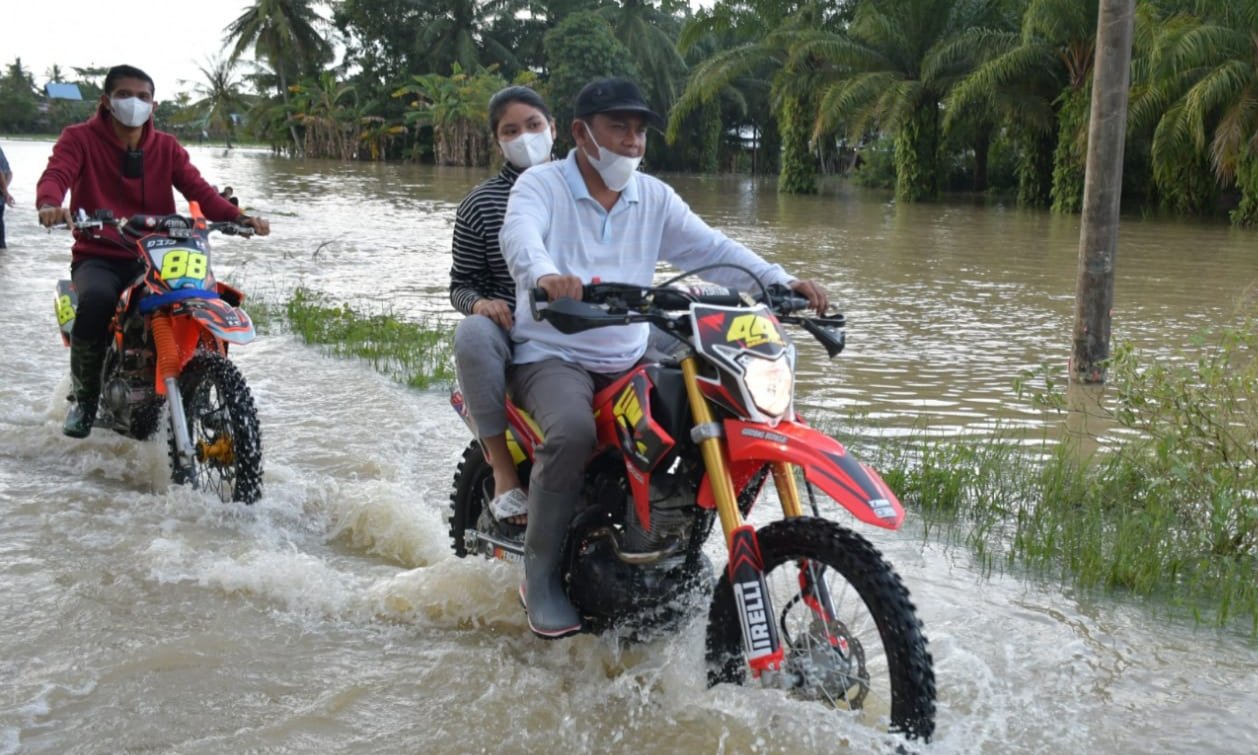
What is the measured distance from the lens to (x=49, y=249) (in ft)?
54.6

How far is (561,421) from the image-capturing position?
12.1 ft

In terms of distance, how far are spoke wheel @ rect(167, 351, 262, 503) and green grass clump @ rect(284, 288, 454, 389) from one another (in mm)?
2807

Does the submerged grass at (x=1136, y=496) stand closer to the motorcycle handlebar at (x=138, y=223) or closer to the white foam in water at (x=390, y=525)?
the white foam in water at (x=390, y=525)

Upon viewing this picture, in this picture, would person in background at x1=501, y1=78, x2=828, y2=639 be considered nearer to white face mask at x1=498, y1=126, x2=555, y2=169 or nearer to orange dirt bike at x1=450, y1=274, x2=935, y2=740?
orange dirt bike at x1=450, y1=274, x2=935, y2=740

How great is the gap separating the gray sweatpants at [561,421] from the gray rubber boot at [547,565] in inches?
2.1

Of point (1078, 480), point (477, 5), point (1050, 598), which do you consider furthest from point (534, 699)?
point (477, 5)

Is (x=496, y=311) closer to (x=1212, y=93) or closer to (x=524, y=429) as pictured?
(x=524, y=429)

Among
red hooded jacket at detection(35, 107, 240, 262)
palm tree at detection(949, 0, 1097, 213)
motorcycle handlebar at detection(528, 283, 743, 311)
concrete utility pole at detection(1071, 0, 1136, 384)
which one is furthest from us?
palm tree at detection(949, 0, 1097, 213)

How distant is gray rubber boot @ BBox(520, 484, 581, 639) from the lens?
12.6 ft

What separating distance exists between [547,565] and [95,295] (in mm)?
3489

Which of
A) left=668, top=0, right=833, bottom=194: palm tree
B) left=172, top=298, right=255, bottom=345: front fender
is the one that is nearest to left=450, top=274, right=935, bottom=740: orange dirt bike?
left=172, top=298, right=255, bottom=345: front fender

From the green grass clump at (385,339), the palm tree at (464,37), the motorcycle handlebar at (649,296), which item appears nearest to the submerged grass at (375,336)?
the green grass clump at (385,339)

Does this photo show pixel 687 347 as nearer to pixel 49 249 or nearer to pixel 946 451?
pixel 946 451

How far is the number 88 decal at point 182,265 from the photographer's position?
5.73 m
